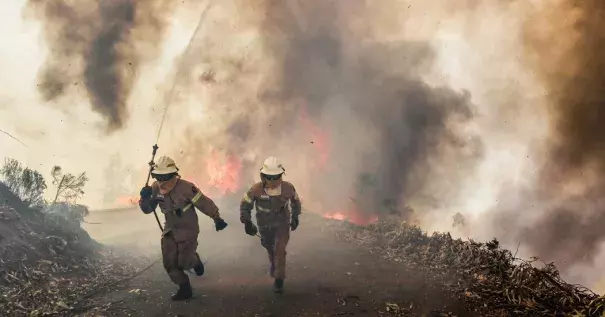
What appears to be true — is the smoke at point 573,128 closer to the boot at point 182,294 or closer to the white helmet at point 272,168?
the white helmet at point 272,168

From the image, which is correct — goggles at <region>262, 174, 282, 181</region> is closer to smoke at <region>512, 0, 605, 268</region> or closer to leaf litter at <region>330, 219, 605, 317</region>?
leaf litter at <region>330, 219, 605, 317</region>

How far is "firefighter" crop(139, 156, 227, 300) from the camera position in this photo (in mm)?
6605

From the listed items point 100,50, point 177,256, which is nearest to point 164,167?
point 177,256

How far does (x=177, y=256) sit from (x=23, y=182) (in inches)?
206

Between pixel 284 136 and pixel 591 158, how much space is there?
13748 millimetres

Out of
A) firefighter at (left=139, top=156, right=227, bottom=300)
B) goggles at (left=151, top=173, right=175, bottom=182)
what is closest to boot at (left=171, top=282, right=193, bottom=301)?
firefighter at (left=139, top=156, right=227, bottom=300)

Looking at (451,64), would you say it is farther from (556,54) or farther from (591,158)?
(591,158)

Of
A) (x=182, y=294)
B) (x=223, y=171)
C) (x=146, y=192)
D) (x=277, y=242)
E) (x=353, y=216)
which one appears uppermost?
(x=223, y=171)

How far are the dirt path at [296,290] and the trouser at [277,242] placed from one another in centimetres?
42

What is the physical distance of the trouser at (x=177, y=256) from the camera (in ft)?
21.4

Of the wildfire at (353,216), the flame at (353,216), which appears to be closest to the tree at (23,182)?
the wildfire at (353,216)

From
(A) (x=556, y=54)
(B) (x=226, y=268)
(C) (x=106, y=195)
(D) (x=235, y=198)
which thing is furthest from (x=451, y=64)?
(C) (x=106, y=195)

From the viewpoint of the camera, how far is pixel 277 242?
7.25 meters

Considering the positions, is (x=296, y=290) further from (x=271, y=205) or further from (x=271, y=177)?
(x=271, y=177)
